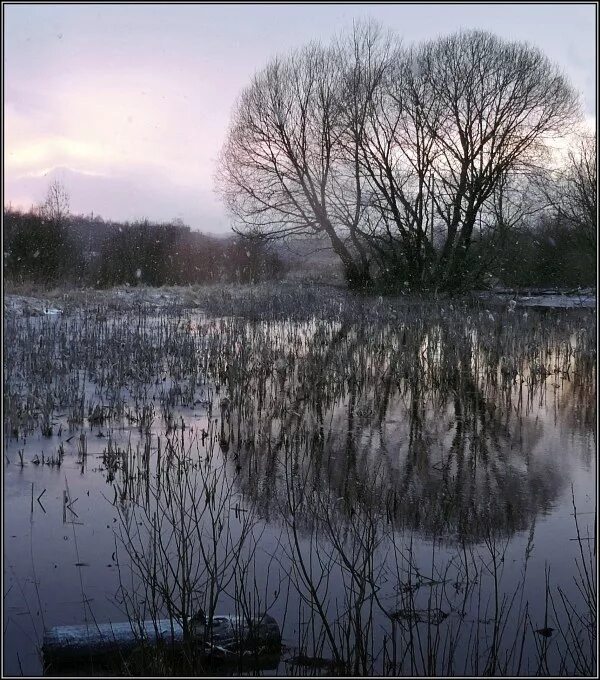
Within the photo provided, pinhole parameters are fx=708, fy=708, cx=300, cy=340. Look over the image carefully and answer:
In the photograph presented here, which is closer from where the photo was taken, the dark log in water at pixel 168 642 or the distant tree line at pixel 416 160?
the dark log in water at pixel 168 642

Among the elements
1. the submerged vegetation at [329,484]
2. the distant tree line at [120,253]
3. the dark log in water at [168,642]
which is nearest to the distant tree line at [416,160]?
the distant tree line at [120,253]

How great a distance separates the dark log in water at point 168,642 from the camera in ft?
8.83

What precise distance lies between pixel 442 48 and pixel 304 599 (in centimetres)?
1925

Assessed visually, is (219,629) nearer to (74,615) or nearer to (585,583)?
(74,615)

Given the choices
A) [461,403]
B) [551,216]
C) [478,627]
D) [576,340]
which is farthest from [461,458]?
[551,216]

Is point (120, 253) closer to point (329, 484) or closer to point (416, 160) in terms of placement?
point (416, 160)

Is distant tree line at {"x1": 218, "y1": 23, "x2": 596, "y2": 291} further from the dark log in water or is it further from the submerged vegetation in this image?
the dark log in water

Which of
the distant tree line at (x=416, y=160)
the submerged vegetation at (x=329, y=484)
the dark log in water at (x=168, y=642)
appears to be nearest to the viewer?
the dark log in water at (x=168, y=642)

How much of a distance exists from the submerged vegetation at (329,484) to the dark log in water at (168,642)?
0.03m

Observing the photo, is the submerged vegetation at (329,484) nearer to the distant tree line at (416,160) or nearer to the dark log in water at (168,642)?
the dark log in water at (168,642)

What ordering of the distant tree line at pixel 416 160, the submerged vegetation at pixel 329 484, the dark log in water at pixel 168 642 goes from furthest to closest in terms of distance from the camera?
1. the distant tree line at pixel 416 160
2. the submerged vegetation at pixel 329 484
3. the dark log in water at pixel 168 642

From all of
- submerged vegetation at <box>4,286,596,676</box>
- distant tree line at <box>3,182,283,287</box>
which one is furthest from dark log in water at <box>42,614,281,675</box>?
distant tree line at <box>3,182,283,287</box>

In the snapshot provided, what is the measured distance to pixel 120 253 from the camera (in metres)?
24.7

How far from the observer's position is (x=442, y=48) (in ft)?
64.0
